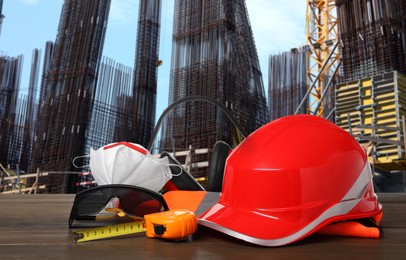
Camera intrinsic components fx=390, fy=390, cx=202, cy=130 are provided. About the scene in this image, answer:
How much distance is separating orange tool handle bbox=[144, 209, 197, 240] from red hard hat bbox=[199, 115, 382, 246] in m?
0.04

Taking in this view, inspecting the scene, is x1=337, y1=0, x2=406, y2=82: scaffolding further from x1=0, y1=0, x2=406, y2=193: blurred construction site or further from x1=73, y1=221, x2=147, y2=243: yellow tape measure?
x1=73, y1=221, x2=147, y2=243: yellow tape measure

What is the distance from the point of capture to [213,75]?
6285 millimetres

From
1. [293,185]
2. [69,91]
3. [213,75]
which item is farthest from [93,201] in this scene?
[69,91]

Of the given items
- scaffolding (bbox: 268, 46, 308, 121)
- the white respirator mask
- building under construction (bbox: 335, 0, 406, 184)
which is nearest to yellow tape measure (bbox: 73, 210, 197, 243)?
the white respirator mask

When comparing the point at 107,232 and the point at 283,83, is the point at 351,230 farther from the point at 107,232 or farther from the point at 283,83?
the point at 283,83

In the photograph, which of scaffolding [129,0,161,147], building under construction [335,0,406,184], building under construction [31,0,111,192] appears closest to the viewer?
building under construction [335,0,406,184]

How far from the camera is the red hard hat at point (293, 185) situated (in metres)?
0.52

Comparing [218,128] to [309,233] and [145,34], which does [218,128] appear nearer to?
[145,34]

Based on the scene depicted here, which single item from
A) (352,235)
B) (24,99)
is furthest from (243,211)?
(24,99)

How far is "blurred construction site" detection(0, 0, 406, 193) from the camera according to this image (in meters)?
5.64

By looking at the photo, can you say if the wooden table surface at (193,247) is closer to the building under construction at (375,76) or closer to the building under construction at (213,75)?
the building under construction at (375,76)

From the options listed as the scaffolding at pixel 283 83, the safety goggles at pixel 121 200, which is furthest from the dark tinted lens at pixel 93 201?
the scaffolding at pixel 283 83

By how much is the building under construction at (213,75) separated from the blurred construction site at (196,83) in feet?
0.06

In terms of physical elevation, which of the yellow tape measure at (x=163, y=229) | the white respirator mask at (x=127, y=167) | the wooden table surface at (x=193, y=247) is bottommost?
the wooden table surface at (x=193, y=247)
